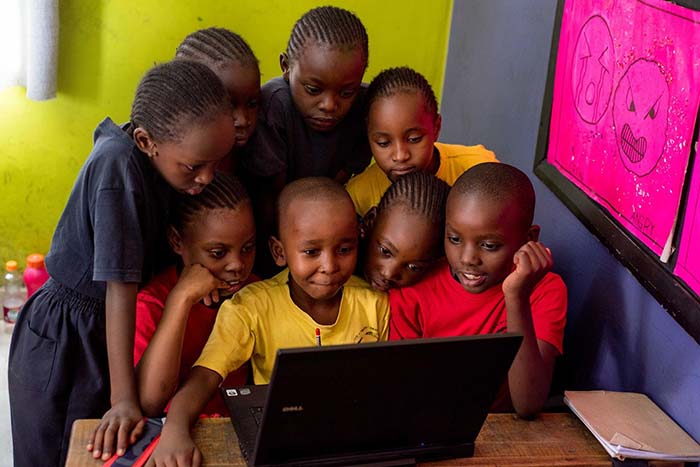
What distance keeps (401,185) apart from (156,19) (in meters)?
1.69

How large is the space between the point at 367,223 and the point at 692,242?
66 centimetres

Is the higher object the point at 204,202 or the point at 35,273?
the point at 204,202

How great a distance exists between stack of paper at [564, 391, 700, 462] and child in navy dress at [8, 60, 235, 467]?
0.74 m

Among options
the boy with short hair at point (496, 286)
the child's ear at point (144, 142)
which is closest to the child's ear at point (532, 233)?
the boy with short hair at point (496, 286)

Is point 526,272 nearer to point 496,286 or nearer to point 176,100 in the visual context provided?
point 496,286

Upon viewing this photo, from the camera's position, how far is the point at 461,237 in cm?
158

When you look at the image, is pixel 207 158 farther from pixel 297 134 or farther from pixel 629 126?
pixel 629 126

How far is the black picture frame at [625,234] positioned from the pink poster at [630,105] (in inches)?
0.7

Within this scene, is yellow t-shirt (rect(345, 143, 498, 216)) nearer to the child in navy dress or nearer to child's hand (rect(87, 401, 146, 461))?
the child in navy dress

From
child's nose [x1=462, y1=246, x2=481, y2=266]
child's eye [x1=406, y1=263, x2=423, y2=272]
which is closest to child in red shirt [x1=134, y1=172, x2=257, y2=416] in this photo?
child's eye [x1=406, y1=263, x2=423, y2=272]

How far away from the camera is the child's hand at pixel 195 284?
1498 millimetres

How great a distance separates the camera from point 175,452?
4.02 ft

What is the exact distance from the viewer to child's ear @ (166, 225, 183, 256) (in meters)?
1.64

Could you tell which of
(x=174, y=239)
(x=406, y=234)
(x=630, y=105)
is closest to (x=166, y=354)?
(x=174, y=239)
